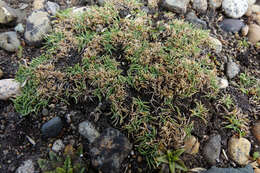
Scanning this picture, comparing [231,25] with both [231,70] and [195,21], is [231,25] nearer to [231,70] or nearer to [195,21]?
[195,21]

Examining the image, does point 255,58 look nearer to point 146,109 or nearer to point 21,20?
point 146,109

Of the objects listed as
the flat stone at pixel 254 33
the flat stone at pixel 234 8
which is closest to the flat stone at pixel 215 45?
the flat stone at pixel 254 33

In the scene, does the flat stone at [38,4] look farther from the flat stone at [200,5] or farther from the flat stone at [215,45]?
the flat stone at [215,45]

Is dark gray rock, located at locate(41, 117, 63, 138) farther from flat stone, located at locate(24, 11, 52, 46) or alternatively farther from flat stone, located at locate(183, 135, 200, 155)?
flat stone, located at locate(183, 135, 200, 155)

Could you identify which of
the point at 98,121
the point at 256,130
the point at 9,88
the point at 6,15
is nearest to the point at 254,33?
the point at 256,130

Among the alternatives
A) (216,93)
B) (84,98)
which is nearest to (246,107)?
(216,93)

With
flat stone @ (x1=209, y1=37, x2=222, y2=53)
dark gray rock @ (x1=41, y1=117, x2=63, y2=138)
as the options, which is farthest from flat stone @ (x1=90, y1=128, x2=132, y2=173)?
flat stone @ (x1=209, y1=37, x2=222, y2=53)

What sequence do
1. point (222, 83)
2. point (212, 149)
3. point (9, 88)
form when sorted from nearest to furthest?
point (212, 149), point (9, 88), point (222, 83)
